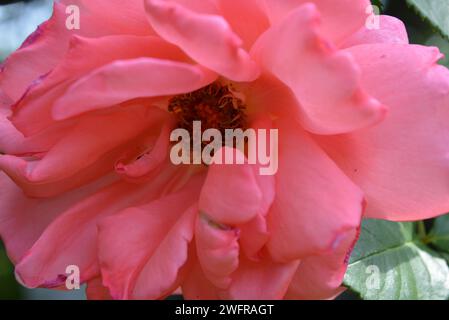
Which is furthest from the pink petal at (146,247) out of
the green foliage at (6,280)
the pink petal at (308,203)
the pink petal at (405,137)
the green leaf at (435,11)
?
the green foliage at (6,280)

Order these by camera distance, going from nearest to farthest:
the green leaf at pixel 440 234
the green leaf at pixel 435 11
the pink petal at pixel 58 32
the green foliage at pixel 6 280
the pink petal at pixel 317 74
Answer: the pink petal at pixel 317 74 < the pink petal at pixel 58 32 < the green leaf at pixel 435 11 < the green leaf at pixel 440 234 < the green foliage at pixel 6 280

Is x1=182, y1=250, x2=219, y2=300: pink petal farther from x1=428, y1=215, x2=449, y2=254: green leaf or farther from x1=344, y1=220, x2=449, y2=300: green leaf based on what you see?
x1=428, y1=215, x2=449, y2=254: green leaf

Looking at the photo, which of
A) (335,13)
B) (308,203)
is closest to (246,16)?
(335,13)

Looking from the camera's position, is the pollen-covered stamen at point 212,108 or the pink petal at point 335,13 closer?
the pink petal at point 335,13

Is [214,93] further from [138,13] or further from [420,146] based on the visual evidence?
[420,146]

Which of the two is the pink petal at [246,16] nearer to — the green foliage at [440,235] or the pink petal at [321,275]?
the pink petal at [321,275]

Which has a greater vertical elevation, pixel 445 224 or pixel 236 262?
pixel 236 262
